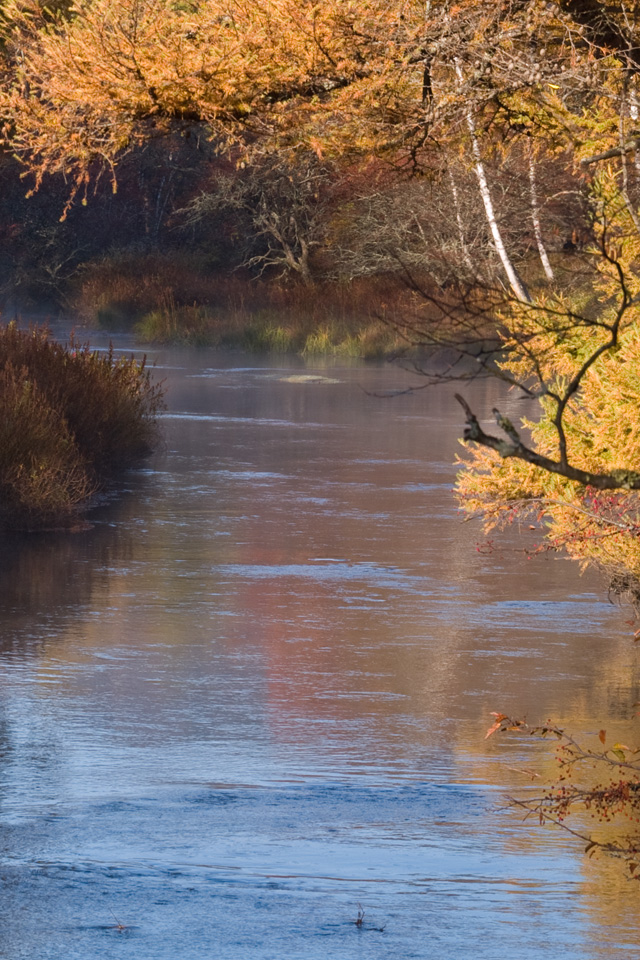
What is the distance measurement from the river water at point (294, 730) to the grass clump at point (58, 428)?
46cm

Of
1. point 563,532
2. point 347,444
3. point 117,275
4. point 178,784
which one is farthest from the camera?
point 117,275

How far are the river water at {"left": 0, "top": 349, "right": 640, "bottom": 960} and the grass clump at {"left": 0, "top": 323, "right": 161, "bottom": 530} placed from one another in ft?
1.50

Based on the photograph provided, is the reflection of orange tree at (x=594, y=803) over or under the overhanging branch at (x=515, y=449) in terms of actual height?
under

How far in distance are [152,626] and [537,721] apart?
9.74 ft

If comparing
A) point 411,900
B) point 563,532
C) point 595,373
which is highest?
point 595,373

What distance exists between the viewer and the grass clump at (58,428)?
13.8 m

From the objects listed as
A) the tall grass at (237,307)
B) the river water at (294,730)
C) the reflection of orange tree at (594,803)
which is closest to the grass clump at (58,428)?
the river water at (294,730)

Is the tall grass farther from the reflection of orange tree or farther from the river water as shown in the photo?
the reflection of orange tree

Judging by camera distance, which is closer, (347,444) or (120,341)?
(347,444)

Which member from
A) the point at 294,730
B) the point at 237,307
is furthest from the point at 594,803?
the point at 237,307

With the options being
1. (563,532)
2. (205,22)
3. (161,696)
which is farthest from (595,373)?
(205,22)

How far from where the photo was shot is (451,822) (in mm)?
6508

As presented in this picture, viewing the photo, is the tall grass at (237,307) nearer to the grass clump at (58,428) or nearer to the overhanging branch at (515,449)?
the grass clump at (58,428)

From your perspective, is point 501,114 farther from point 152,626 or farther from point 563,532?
point 152,626
